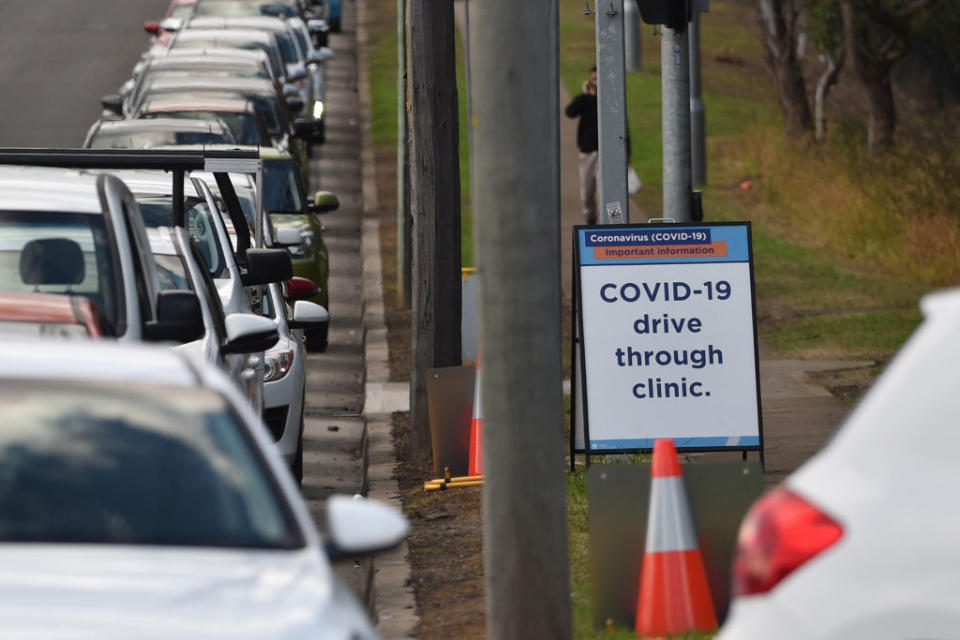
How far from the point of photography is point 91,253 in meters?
7.68

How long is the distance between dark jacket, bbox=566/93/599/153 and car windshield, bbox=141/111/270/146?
11.3 feet

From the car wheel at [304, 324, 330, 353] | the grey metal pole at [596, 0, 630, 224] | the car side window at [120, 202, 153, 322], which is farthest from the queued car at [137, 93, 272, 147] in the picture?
the car side window at [120, 202, 153, 322]

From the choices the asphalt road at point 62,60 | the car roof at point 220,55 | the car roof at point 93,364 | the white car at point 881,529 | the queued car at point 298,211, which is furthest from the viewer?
the asphalt road at point 62,60

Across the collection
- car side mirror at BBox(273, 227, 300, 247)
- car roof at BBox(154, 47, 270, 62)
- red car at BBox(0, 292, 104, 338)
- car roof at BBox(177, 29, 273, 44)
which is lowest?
red car at BBox(0, 292, 104, 338)

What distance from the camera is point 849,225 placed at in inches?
851

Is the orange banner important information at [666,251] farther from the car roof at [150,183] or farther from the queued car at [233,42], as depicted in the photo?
the queued car at [233,42]

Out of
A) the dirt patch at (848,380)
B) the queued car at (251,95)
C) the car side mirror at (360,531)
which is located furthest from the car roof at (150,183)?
the queued car at (251,95)

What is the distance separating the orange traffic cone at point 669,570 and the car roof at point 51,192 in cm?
254

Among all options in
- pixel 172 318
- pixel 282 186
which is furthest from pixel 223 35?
pixel 172 318

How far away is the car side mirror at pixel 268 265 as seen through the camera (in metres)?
10.6

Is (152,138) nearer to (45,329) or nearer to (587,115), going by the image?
(587,115)

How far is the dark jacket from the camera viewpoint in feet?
67.3

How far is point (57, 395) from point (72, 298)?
219 cm

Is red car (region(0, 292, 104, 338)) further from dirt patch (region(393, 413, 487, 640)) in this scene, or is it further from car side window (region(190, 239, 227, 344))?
dirt patch (region(393, 413, 487, 640))
